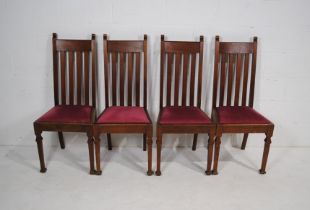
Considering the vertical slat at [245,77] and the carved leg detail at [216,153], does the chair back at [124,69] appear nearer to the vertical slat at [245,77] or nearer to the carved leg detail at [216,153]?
the carved leg detail at [216,153]

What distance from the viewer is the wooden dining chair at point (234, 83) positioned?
2.50 m

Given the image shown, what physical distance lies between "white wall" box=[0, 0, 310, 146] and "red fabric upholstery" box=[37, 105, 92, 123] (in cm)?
37

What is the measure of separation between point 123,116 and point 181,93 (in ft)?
2.29

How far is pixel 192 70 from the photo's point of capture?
2699 millimetres

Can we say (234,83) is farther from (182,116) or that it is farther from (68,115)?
(68,115)

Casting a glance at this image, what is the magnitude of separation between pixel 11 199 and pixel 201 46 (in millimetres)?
1890

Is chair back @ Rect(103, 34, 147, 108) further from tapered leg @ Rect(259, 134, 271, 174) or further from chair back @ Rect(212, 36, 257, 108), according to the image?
tapered leg @ Rect(259, 134, 271, 174)

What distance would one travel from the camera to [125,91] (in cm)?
287

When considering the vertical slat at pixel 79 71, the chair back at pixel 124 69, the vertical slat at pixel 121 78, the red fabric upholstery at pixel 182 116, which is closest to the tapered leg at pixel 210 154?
the red fabric upholstery at pixel 182 116

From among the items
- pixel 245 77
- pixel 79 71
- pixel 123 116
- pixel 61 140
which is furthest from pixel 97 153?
pixel 245 77

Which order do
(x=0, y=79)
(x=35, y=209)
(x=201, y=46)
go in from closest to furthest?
(x=35, y=209), (x=201, y=46), (x=0, y=79)

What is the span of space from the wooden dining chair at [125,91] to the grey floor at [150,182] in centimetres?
20
